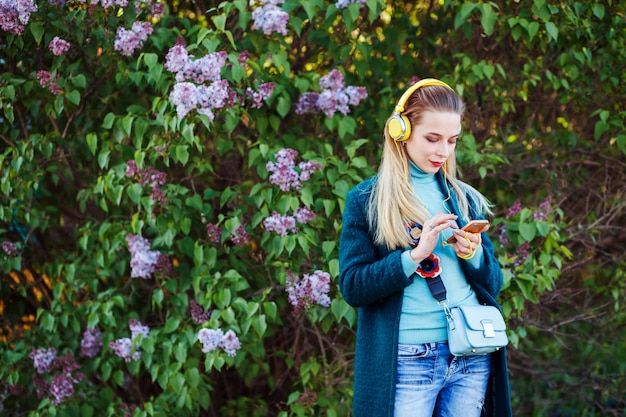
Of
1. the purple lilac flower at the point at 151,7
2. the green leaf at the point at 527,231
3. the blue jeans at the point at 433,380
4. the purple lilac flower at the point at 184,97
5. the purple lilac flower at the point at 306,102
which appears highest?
the purple lilac flower at the point at 151,7

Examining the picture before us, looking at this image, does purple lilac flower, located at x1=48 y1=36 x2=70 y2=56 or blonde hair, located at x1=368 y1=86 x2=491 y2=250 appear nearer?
blonde hair, located at x1=368 y1=86 x2=491 y2=250

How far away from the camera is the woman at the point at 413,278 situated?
212cm

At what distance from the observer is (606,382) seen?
13.0 ft

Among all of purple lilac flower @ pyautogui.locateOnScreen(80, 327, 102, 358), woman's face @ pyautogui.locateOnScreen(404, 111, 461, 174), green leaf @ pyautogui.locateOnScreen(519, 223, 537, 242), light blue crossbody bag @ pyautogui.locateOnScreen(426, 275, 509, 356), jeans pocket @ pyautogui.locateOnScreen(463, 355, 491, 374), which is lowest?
jeans pocket @ pyautogui.locateOnScreen(463, 355, 491, 374)

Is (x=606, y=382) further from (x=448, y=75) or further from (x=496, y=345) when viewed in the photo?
(x=496, y=345)

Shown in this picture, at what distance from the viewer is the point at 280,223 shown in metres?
3.04

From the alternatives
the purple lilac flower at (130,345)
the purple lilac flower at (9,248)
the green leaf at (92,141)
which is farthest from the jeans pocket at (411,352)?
the purple lilac flower at (9,248)

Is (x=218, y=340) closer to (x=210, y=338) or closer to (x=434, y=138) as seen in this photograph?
(x=210, y=338)

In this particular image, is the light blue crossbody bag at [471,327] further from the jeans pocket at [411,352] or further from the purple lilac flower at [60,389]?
the purple lilac flower at [60,389]

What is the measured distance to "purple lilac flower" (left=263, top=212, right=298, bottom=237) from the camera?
119 inches

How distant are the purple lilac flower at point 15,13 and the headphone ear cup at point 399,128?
1.69 m

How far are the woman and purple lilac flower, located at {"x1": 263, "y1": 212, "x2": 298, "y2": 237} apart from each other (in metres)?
0.78

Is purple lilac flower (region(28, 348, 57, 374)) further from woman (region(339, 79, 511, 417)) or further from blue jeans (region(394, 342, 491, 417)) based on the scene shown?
blue jeans (region(394, 342, 491, 417))

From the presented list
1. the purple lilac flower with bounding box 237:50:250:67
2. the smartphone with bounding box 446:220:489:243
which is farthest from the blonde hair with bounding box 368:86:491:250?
Result: the purple lilac flower with bounding box 237:50:250:67
